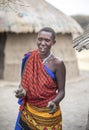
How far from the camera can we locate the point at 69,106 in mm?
7250

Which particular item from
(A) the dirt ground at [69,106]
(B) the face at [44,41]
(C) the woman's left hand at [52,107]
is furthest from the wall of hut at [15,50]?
(C) the woman's left hand at [52,107]

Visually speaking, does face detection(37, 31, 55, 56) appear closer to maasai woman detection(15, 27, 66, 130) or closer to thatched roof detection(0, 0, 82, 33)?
maasai woman detection(15, 27, 66, 130)

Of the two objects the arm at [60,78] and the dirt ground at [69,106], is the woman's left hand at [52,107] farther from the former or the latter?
the dirt ground at [69,106]

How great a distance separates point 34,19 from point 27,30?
0.49m

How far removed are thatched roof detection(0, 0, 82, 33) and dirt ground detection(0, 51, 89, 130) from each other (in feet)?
5.92

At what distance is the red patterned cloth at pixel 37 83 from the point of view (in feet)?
9.55

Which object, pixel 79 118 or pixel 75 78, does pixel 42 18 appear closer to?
pixel 75 78

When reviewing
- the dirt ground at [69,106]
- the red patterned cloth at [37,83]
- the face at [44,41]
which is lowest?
the dirt ground at [69,106]

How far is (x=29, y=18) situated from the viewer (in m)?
10.2

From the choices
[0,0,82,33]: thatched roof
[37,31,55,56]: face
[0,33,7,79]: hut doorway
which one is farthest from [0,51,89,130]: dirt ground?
[37,31,55,56]: face

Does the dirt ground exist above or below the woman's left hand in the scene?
below

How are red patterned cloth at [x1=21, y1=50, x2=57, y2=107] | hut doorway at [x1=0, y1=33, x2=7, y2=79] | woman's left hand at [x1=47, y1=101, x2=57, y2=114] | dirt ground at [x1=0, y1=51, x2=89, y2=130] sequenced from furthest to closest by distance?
hut doorway at [x1=0, y1=33, x2=7, y2=79] → dirt ground at [x1=0, y1=51, x2=89, y2=130] → red patterned cloth at [x1=21, y1=50, x2=57, y2=107] → woman's left hand at [x1=47, y1=101, x2=57, y2=114]

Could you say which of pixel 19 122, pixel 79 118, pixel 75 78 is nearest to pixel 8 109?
pixel 79 118

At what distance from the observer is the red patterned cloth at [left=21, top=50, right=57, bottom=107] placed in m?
2.91
